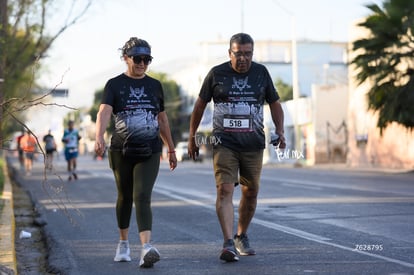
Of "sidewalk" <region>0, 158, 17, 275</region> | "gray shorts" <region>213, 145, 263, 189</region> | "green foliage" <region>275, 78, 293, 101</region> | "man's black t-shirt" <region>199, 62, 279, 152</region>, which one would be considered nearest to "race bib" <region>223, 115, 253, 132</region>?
"man's black t-shirt" <region>199, 62, 279, 152</region>

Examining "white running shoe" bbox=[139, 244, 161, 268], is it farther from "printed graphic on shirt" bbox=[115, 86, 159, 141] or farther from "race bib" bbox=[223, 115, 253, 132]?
"race bib" bbox=[223, 115, 253, 132]

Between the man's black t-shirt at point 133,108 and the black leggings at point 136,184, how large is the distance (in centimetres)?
12

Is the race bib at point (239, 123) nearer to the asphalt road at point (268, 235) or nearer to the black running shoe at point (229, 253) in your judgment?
the black running shoe at point (229, 253)

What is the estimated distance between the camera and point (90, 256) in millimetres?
8516

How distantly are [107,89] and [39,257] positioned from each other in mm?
2303

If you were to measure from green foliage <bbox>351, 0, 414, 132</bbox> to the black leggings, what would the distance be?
2140cm

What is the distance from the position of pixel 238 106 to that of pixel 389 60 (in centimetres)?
2176

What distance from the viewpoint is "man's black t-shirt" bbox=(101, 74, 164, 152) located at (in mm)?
7688

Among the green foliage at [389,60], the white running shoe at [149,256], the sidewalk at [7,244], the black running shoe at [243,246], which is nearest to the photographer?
the white running shoe at [149,256]

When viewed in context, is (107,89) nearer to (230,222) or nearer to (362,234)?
(230,222)

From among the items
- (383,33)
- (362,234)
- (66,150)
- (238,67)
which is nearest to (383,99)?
(383,33)

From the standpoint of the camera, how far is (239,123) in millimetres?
7961

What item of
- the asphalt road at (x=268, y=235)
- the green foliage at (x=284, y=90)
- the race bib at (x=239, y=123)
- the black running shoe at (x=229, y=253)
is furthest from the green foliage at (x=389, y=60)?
the green foliage at (x=284, y=90)

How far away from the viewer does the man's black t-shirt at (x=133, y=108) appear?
7.69m
